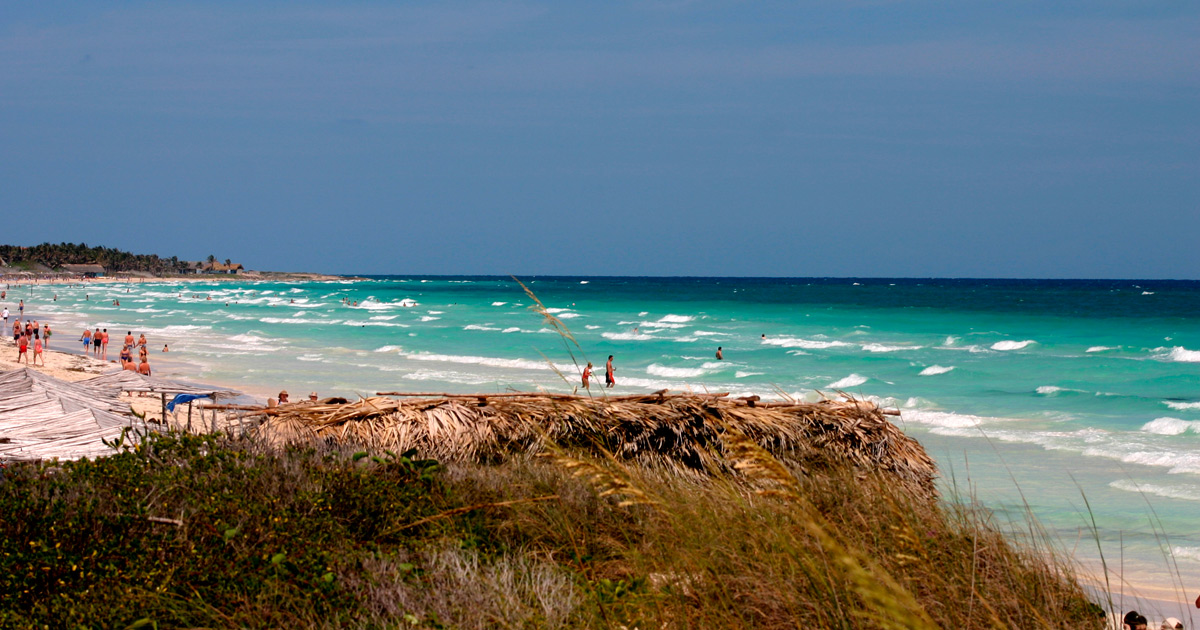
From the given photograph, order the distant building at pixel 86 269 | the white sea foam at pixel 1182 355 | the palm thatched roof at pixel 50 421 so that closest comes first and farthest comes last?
1. the palm thatched roof at pixel 50 421
2. the white sea foam at pixel 1182 355
3. the distant building at pixel 86 269

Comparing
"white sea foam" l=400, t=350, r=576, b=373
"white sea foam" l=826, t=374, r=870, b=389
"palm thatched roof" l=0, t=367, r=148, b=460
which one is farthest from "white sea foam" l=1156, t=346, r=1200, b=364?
"palm thatched roof" l=0, t=367, r=148, b=460

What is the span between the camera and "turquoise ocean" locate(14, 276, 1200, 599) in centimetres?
1150

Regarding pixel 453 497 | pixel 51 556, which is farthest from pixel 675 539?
pixel 51 556

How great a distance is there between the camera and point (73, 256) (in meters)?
166

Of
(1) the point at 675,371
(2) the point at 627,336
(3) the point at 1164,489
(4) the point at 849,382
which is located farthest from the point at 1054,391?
(2) the point at 627,336

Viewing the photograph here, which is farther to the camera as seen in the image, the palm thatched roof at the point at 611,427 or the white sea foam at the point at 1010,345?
the white sea foam at the point at 1010,345

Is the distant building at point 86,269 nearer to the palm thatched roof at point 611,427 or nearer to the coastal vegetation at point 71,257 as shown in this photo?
the coastal vegetation at point 71,257

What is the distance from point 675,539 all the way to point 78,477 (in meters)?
3.41

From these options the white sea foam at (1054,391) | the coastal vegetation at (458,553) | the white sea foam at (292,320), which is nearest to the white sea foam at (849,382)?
the white sea foam at (1054,391)

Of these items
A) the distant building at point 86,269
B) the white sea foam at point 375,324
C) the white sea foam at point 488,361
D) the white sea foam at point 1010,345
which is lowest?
the white sea foam at point 488,361

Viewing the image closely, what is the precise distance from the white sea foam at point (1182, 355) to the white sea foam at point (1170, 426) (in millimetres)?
16770

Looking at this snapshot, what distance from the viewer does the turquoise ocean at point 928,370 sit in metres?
11.5

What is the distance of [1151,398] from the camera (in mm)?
23000

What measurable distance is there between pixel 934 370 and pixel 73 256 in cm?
17463
